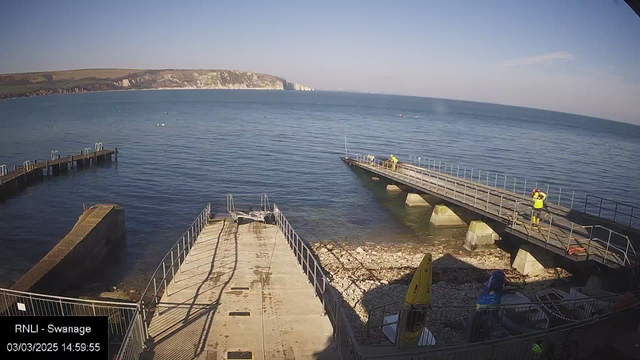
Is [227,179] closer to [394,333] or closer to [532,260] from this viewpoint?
[532,260]

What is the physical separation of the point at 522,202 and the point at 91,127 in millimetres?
84480

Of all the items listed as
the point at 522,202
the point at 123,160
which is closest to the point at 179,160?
the point at 123,160

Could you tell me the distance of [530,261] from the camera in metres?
22.6

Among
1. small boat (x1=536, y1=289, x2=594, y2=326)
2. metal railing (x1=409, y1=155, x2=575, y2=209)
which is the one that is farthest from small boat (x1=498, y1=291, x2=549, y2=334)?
metal railing (x1=409, y1=155, x2=575, y2=209)

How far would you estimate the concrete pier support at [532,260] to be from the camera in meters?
22.3

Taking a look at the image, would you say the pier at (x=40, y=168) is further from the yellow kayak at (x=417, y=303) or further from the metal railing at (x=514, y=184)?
the metal railing at (x=514, y=184)

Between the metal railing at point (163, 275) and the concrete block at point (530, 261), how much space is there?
57.5ft

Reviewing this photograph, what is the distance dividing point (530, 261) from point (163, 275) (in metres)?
19.2

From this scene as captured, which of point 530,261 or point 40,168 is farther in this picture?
point 40,168

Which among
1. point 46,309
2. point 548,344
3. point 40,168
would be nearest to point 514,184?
point 548,344

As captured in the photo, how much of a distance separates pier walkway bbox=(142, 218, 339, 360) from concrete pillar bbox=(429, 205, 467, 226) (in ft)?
55.3

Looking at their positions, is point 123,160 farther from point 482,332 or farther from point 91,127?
point 482,332

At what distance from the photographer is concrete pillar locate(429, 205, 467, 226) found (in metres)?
31.7
